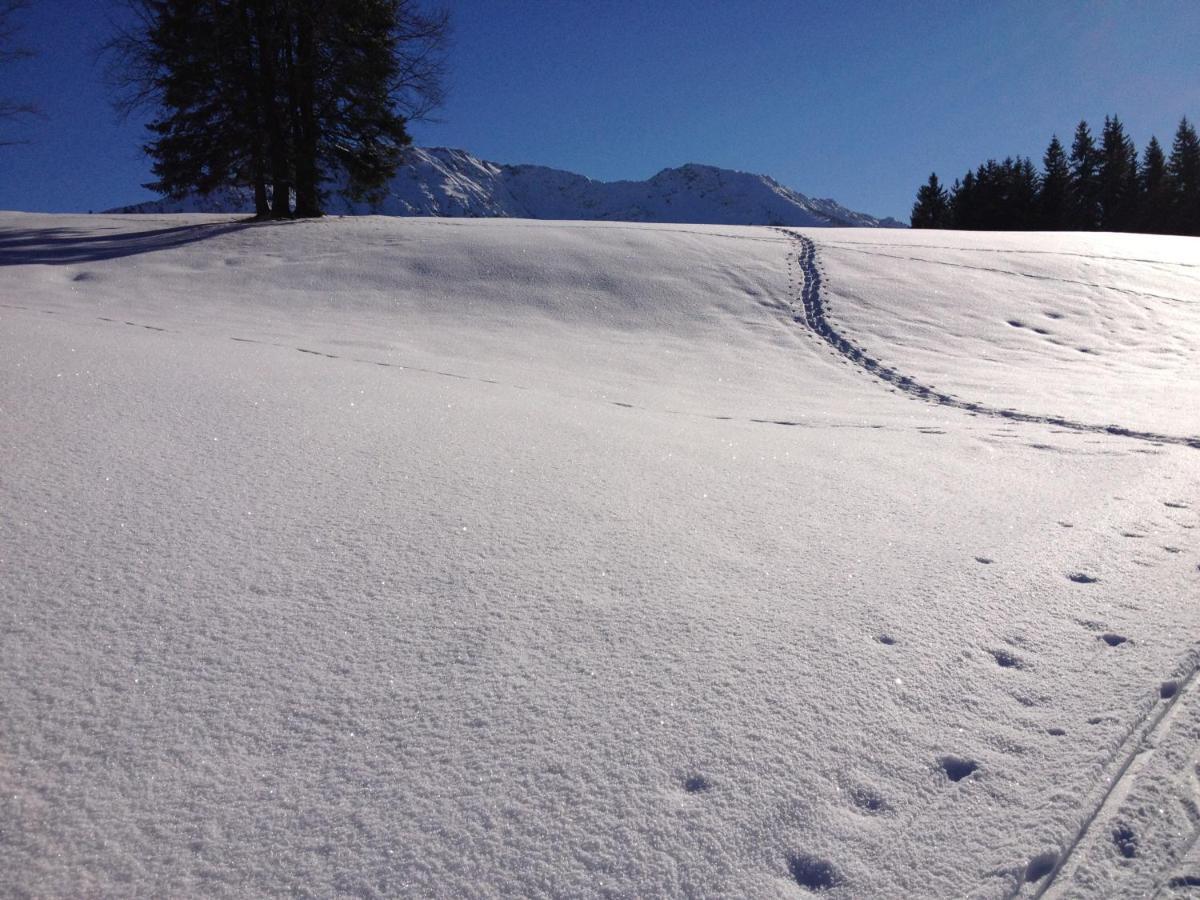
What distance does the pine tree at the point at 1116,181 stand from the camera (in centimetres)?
3634

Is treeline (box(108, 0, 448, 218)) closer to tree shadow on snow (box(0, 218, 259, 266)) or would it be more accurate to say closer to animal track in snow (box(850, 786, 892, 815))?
tree shadow on snow (box(0, 218, 259, 266))

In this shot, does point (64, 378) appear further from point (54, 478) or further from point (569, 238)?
point (569, 238)

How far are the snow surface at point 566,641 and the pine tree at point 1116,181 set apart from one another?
4260 centimetres

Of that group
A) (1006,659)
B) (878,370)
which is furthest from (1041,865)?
(878,370)

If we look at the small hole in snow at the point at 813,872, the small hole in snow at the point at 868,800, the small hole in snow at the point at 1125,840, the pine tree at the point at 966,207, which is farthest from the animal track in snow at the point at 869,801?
the pine tree at the point at 966,207

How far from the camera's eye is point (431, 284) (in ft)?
25.8

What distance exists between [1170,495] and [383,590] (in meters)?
3.14

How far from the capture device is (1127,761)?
1346 millimetres

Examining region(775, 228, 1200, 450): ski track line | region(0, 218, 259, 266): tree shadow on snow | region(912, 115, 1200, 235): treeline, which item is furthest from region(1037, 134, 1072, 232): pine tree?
region(0, 218, 259, 266): tree shadow on snow

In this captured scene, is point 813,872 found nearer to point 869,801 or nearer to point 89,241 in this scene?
point 869,801

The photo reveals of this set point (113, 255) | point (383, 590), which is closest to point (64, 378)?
point (383, 590)

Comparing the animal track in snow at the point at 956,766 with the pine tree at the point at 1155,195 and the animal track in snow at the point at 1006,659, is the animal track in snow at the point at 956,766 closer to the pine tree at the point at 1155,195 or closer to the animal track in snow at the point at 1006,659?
the animal track in snow at the point at 1006,659

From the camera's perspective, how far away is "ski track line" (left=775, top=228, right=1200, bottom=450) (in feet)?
12.8

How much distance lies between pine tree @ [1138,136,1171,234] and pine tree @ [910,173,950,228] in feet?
30.6
